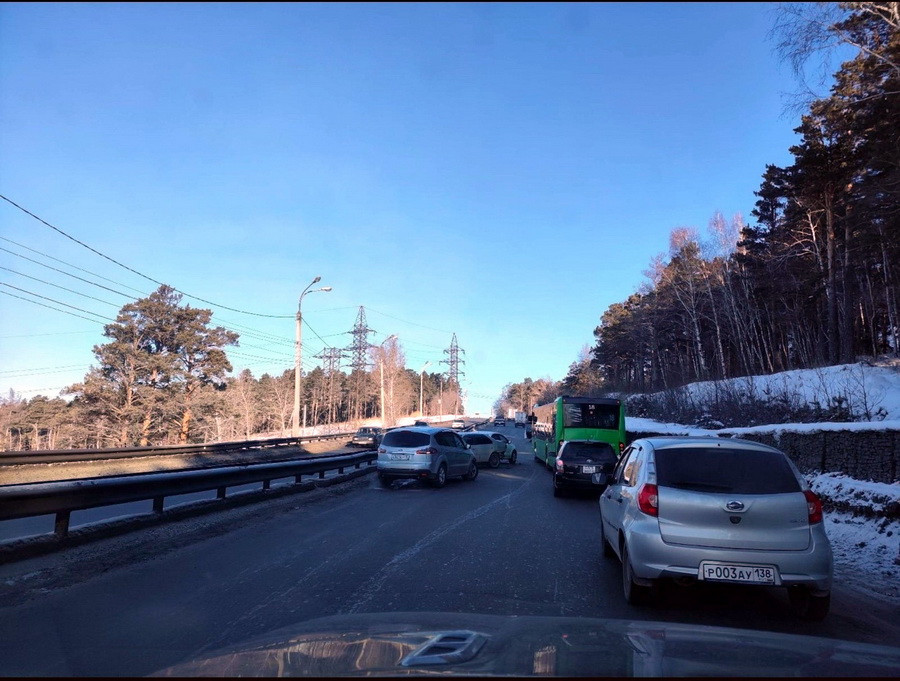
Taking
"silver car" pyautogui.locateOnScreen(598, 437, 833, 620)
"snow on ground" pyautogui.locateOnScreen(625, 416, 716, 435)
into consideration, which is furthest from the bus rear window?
"silver car" pyautogui.locateOnScreen(598, 437, 833, 620)

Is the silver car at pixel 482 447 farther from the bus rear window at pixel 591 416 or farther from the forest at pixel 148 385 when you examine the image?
the forest at pixel 148 385

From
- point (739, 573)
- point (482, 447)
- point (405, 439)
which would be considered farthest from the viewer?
point (482, 447)

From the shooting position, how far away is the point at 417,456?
17000mm

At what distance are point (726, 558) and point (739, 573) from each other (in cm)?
16

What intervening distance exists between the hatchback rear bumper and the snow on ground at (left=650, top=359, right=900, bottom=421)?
466 inches

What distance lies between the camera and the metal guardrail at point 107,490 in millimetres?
6898

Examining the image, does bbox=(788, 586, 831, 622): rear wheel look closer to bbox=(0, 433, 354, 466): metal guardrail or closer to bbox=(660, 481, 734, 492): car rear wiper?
bbox=(660, 481, 734, 492): car rear wiper

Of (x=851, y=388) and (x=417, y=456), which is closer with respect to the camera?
(x=417, y=456)

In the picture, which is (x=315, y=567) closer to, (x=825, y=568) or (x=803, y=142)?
(x=825, y=568)

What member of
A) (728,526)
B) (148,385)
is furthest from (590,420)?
(148,385)

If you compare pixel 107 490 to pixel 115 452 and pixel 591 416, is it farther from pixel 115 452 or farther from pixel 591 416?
pixel 115 452

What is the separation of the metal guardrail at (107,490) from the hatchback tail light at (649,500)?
6849 millimetres

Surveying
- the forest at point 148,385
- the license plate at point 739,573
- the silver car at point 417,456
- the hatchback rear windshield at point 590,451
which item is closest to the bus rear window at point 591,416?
the silver car at point 417,456

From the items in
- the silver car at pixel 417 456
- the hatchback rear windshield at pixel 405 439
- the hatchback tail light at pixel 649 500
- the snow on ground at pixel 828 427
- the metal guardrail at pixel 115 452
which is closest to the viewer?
the hatchback tail light at pixel 649 500
